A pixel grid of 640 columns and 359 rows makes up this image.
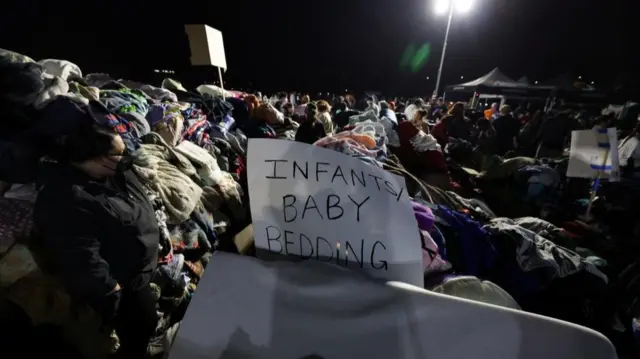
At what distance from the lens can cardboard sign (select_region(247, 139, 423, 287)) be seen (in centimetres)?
105

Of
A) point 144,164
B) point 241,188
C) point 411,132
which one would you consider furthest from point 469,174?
point 144,164

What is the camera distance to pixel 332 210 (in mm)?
1085

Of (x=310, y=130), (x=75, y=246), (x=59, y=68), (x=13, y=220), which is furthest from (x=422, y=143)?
(x=59, y=68)

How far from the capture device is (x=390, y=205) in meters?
1.05

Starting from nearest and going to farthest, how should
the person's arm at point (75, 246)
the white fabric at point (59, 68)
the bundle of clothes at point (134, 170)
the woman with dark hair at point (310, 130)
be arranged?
the person's arm at point (75, 246)
the bundle of clothes at point (134, 170)
the white fabric at point (59, 68)
the woman with dark hair at point (310, 130)

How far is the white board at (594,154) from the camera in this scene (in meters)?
3.51

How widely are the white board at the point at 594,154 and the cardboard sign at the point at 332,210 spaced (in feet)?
11.8

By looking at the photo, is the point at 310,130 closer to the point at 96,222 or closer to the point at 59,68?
the point at 59,68

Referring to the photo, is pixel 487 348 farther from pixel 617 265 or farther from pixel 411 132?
pixel 411 132

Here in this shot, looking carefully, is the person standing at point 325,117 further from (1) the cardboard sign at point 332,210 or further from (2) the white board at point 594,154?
(1) the cardboard sign at point 332,210

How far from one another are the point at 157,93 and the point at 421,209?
3.88m

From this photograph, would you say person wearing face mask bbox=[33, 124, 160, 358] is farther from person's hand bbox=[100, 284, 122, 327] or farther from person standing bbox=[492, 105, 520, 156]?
person standing bbox=[492, 105, 520, 156]

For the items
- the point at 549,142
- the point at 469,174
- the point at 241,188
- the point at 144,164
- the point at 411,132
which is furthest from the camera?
the point at 549,142

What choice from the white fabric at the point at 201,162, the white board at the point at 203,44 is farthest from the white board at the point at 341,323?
the white board at the point at 203,44
